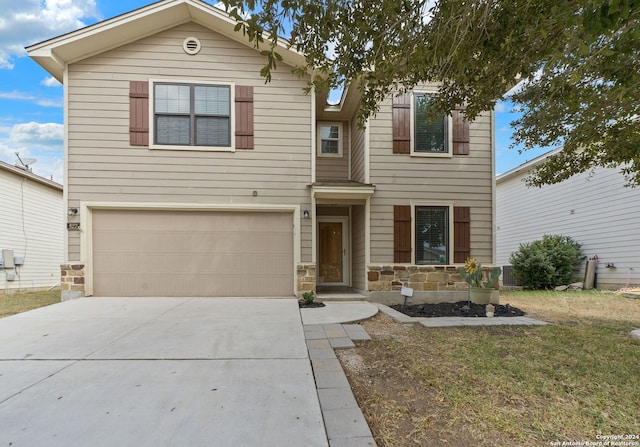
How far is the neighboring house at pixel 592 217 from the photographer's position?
912 cm

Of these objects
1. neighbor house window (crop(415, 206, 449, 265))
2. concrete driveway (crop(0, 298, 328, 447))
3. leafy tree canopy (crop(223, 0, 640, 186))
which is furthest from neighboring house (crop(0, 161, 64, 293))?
neighbor house window (crop(415, 206, 449, 265))

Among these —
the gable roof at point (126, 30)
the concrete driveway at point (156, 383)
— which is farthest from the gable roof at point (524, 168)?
the concrete driveway at point (156, 383)

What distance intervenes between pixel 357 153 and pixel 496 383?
6.11 meters

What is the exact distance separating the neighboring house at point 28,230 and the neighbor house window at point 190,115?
6.61m

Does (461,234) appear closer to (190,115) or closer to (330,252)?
(330,252)

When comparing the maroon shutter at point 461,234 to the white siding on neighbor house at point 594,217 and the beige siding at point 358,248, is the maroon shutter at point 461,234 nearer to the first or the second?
the beige siding at point 358,248

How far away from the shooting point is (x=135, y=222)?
21.8 feet

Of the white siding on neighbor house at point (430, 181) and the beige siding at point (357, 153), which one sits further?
the beige siding at point (357, 153)

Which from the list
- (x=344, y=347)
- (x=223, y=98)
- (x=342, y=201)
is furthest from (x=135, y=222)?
(x=344, y=347)

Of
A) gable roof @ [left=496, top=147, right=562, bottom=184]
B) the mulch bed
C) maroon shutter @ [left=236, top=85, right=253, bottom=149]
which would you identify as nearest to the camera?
the mulch bed

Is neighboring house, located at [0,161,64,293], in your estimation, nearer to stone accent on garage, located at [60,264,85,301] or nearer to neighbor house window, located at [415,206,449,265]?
stone accent on garage, located at [60,264,85,301]

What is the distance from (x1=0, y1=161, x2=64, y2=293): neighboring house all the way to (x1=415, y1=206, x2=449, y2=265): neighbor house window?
12.0 m

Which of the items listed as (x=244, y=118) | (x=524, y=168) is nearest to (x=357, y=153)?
(x=244, y=118)

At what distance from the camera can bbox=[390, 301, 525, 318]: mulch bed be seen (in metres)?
5.77
